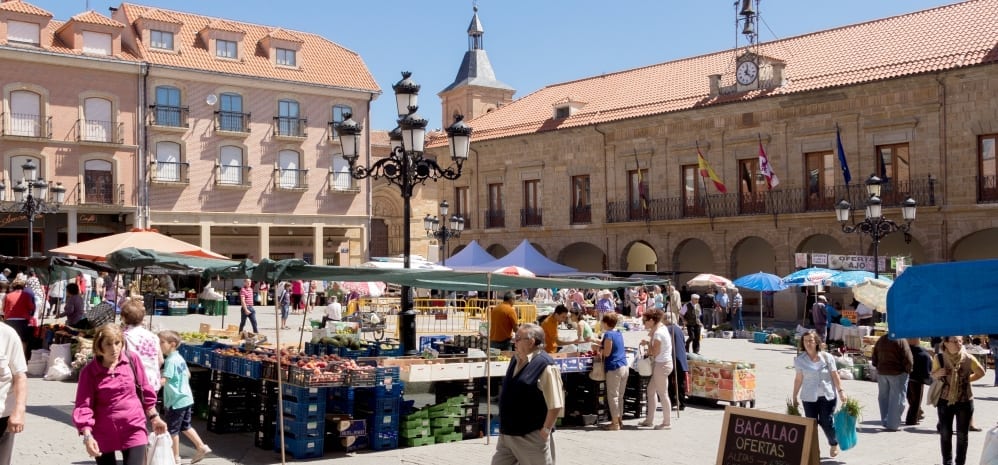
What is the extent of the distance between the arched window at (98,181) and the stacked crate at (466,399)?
100 feet

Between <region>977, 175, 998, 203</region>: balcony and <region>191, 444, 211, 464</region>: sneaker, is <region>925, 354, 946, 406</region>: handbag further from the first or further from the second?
<region>977, 175, 998, 203</region>: balcony

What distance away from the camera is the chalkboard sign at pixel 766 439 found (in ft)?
23.7

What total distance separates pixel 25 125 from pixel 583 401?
100 feet

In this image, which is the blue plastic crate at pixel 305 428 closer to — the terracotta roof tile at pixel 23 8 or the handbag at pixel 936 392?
the handbag at pixel 936 392

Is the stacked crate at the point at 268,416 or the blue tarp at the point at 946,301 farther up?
the blue tarp at the point at 946,301

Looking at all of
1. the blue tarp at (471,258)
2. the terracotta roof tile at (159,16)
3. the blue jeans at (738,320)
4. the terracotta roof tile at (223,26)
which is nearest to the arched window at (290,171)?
the terracotta roof tile at (223,26)

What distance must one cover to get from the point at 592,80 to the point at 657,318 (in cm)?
3242

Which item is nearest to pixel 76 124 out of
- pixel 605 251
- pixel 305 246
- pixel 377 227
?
pixel 305 246

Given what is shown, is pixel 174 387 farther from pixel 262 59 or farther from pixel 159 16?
pixel 262 59

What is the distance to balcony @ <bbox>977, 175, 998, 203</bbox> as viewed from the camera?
1073 inches

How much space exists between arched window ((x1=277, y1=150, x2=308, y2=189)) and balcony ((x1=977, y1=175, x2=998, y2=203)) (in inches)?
1049

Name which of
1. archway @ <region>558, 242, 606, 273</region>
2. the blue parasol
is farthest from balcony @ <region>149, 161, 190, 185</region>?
the blue parasol

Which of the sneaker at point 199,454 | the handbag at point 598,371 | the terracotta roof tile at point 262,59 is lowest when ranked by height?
the sneaker at point 199,454

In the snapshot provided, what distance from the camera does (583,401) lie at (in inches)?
466
